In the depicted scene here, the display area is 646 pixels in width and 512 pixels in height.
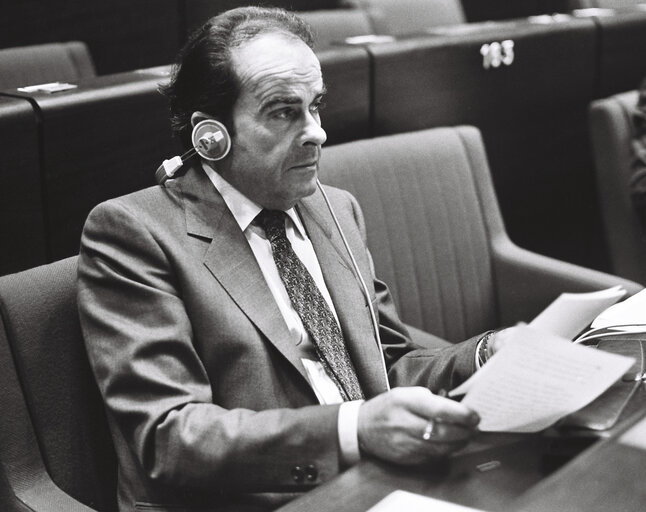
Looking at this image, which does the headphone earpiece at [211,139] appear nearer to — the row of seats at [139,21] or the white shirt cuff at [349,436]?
the white shirt cuff at [349,436]

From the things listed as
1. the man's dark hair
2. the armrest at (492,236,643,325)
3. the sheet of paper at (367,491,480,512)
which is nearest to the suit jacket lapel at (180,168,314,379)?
the man's dark hair

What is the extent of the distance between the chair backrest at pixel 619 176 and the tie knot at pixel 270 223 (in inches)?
56.3

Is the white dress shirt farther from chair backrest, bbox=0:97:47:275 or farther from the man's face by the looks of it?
chair backrest, bbox=0:97:47:275

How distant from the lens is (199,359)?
139 centimetres

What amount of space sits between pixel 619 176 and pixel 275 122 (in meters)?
1.47

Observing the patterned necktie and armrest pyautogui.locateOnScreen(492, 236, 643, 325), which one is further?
armrest pyautogui.locateOnScreen(492, 236, 643, 325)

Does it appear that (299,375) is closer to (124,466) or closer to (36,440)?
(124,466)

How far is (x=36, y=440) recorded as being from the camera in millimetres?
1424

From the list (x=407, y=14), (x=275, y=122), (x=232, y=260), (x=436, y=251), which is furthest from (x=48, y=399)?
(x=407, y=14)

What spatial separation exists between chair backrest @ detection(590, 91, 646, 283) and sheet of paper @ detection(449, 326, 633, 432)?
1671 mm

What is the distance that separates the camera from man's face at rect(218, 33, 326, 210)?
59.7 inches

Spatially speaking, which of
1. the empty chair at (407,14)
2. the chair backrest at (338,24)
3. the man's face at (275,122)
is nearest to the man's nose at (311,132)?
the man's face at (275,122)

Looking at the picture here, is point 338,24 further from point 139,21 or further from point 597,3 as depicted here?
point 597,3

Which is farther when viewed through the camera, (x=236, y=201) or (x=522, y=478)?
(x=236, y=201)
